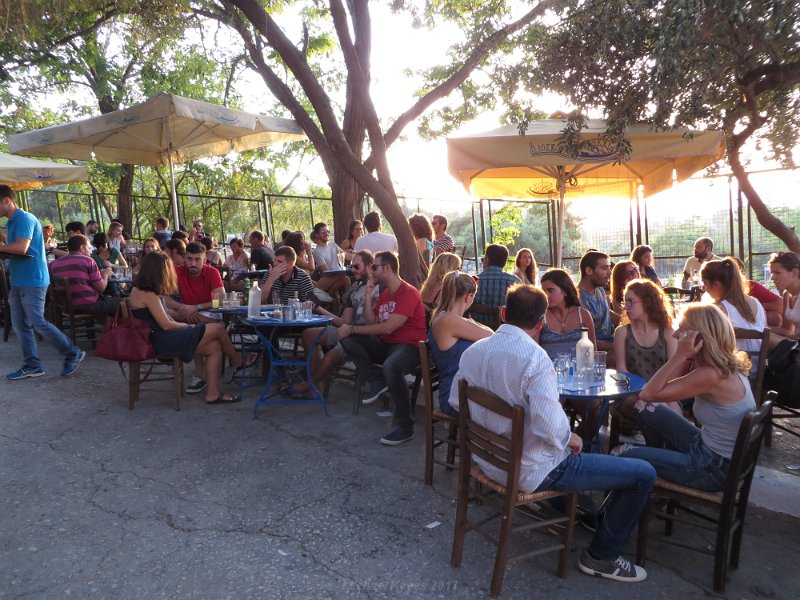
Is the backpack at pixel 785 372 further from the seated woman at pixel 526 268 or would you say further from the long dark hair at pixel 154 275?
the long dark hair at pixel 154 275

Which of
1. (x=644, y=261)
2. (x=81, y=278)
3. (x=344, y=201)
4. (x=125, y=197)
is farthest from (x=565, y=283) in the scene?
(x=125, y=197)

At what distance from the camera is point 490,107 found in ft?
38.0

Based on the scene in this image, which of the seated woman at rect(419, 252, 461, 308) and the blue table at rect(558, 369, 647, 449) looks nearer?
the blue table at rect(558, 369, 647, 449)

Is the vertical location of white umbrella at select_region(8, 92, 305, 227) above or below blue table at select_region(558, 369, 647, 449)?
above

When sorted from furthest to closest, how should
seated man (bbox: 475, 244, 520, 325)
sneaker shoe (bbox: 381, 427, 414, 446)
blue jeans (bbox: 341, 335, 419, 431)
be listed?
seated man (bbox: 475, 244, 520, 325) < blue jeans (bbox: 341, 335, 419, 431) < sneaker shoe (bbox: 381, 427, 414, 446)

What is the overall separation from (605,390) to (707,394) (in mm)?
604

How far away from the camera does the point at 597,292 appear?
5371 millimetres

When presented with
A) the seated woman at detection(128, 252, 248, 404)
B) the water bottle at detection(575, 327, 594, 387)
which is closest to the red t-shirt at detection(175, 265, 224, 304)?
the seated woman at detection(128, 252, 248, 404)

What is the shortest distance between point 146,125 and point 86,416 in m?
5.85

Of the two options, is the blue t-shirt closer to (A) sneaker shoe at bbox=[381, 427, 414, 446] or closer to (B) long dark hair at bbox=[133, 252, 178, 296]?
(B) long dark hair at bbox=[133, 252, 178, 296]

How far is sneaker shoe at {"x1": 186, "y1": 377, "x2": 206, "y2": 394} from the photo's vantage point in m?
6.28

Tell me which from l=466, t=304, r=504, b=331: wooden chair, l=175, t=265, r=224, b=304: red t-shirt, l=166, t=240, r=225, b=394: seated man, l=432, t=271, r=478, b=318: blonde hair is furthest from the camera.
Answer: l=175, t=265, r=224, b=304: red t-shirt

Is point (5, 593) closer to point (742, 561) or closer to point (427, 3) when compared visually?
point (742, 561)

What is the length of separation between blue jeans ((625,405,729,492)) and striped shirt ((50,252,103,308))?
279 inches
